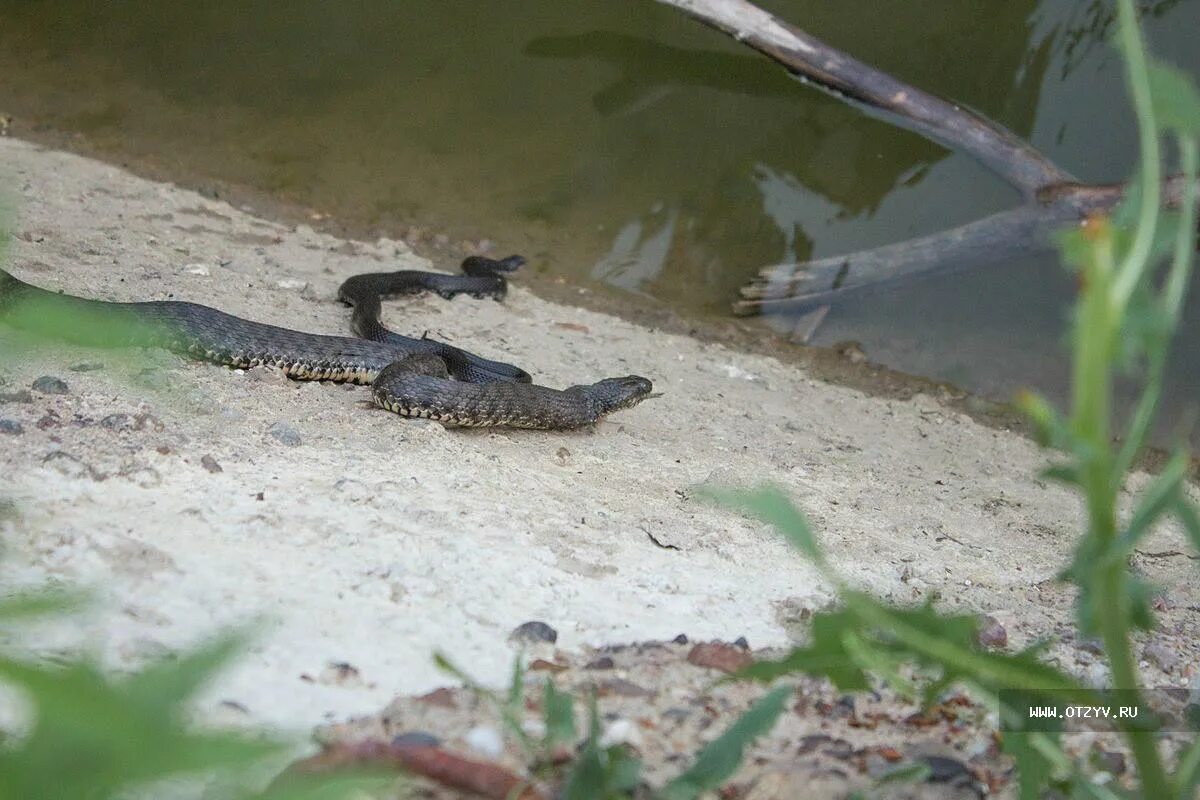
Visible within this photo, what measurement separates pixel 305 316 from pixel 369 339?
695mm

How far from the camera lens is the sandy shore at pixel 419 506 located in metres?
3.35

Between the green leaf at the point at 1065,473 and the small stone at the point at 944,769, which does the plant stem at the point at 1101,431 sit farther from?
the small stone at the point at 944,769

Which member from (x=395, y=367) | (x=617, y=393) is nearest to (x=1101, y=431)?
(x=395, y=367)

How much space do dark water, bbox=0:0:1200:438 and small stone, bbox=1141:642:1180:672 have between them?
600 cm

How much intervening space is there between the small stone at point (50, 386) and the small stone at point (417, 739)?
2.97 m

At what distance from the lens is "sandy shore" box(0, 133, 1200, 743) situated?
3.35m

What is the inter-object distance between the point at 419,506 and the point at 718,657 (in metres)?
1.56

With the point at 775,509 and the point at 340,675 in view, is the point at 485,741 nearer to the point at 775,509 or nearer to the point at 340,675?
the point at 340,675

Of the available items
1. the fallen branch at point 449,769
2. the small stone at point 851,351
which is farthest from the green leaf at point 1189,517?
the small stone at point 851,351

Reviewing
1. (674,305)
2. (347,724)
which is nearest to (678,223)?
(674,305)

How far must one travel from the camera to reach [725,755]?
101 inches

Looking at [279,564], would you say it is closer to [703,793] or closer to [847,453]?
[703,793]

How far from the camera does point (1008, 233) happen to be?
34.4ft

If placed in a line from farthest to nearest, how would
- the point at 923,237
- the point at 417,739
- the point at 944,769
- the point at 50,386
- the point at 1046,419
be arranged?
1. the point at 923,237
2. the point at 50,386
3. the point at 944,769
4. the point at 417,739
5. the point at 1046,419
